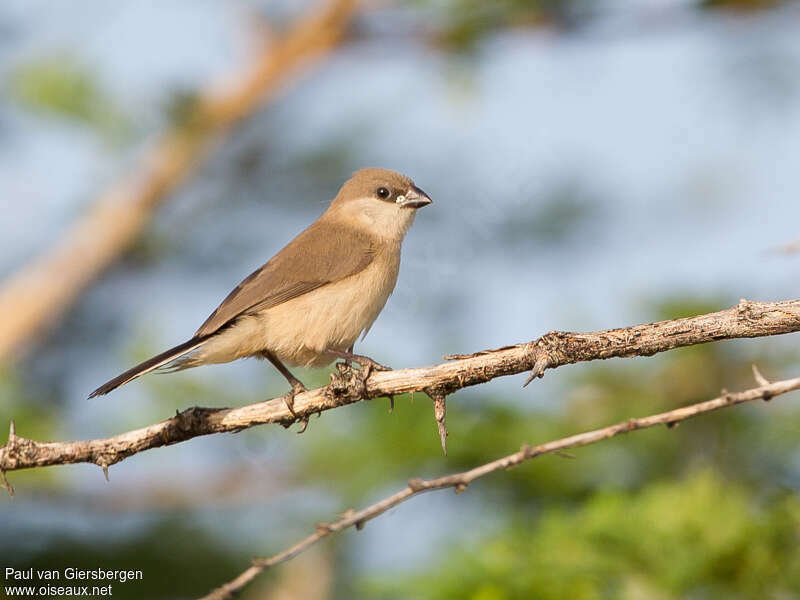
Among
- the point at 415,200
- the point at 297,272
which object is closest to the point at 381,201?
the point at 415,200

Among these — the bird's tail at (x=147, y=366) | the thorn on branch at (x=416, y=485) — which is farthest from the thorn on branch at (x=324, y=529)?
the bird's tail at (x=147, y=366)

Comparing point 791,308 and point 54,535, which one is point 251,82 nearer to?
point 54,535

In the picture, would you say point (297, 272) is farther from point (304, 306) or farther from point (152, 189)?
point (152, 189)

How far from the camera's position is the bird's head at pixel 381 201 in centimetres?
575

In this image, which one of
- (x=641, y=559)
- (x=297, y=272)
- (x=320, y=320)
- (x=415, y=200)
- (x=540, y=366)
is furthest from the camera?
(x=415, y=200)

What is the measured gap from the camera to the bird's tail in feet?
12.7

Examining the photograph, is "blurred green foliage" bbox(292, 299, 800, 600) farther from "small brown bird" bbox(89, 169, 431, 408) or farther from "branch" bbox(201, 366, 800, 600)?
"branch" bbox(201, 366, 800, 600)

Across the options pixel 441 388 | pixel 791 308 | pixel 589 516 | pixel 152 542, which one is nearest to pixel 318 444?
pixel 152 542

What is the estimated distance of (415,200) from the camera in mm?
5828

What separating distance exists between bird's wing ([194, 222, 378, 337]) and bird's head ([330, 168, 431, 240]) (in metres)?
0.33

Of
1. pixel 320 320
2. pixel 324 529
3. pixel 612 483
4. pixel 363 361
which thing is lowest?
pixel 324 529

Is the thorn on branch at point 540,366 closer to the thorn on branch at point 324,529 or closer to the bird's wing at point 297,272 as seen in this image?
the thorn on branch at point 324,529

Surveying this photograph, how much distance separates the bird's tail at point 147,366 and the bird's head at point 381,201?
176 centimetres

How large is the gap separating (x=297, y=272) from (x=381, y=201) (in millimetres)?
1132
